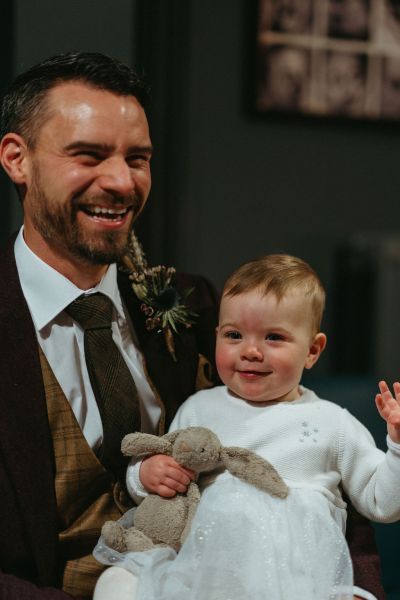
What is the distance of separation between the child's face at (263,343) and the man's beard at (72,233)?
0.71ft

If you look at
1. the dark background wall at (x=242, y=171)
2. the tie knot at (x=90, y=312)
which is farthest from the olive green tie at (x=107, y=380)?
the dark background wall at (x=242, y=171)

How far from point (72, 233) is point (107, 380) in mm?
258

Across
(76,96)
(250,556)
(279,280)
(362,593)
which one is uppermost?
(76,96)

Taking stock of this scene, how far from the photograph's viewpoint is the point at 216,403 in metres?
1.53

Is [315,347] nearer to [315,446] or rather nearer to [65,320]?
[315,446]

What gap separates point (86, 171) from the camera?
57.2 inches

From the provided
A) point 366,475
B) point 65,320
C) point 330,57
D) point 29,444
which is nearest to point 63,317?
point 65,320

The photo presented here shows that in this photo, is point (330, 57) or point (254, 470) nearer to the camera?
point (254, 470)

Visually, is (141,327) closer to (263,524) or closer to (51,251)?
(51,251)

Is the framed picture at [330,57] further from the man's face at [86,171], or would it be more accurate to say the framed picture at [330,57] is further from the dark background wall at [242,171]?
the man's face at [86,171]

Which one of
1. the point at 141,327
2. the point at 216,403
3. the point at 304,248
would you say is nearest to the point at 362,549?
the point at 216,403

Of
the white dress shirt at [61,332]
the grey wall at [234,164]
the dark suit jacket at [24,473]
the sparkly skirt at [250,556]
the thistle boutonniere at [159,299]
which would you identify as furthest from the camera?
the grey wall at [234,164]

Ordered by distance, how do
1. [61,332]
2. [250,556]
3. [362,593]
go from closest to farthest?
[250,556] < [362,593] < [61,332]

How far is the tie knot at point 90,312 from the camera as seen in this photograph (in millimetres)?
1536
